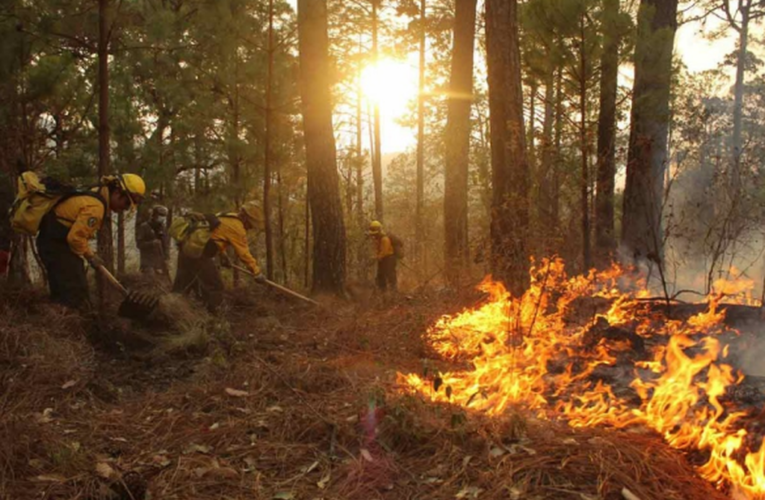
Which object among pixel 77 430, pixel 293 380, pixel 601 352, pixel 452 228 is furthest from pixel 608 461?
pixel 452 228

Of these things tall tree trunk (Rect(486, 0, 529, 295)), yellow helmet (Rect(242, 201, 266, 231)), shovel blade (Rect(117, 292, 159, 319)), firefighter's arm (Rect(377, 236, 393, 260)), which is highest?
tall tree trunk (Rect(486, 0, 529, 295))

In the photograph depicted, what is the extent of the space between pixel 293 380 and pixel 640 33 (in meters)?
7.70

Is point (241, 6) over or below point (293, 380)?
over

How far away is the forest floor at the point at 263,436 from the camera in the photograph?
3135 millimetres

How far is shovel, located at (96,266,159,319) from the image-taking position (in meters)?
6.38

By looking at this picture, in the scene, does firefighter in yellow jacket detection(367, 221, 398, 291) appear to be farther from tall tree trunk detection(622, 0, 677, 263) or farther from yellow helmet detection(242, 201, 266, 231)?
tall tree trunk detection(622, 0, 677, 263)

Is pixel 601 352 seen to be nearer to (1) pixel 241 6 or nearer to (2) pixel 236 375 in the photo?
(2) pixel 236 375

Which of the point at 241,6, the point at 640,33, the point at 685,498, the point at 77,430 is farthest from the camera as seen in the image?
the point at 241,6

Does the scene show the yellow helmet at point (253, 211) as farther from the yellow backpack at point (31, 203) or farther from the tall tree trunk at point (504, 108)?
the tall tree trunk at point (504, 108)

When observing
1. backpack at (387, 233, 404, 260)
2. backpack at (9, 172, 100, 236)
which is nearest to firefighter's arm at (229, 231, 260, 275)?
backpack at (9, 172, 100, 236)

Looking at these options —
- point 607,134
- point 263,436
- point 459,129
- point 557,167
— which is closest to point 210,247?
point 263,436

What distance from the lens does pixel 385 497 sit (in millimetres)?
3133

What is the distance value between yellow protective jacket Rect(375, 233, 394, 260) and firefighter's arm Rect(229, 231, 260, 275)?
4.76 m

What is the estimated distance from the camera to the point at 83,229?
20.0 ft
